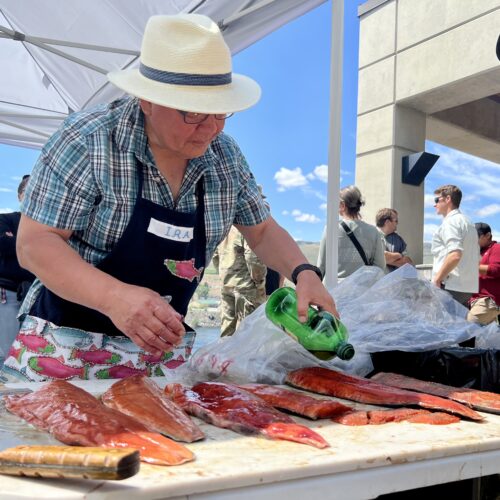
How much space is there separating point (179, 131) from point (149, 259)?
0.44 m

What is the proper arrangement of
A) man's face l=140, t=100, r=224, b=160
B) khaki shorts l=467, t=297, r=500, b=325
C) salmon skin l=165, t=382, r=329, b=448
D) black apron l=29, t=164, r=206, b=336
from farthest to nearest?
khaki shorts l=467, t=297, r=500, b=325, black apron l=29, t=164, r=206, b=336, man's face l=140, t=100, r=224, b=160, salmon skin l=165, t=382, r=329, b=448

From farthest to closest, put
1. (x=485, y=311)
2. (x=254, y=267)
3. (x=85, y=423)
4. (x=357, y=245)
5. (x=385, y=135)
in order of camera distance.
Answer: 1. (x=385, y=135)
2. (x=485, y=311)
3. (x=254, y=267)
4. (x=357, y=245)
5. (x=85, y=423)

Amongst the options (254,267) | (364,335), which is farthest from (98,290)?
(254,267)

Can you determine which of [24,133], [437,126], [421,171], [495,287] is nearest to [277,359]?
[495,287]

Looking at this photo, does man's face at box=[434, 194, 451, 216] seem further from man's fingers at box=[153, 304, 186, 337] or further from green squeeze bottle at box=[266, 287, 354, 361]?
man's fingers at box=[153, 304, 186, 337]

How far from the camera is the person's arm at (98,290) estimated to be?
1437 millimetres

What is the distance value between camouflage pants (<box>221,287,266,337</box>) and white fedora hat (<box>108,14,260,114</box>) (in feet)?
12.4

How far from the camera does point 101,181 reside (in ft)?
5.79

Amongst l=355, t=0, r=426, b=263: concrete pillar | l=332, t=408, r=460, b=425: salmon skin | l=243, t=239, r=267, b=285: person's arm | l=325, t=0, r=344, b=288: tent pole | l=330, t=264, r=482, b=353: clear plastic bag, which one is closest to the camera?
l=332, t=408, r=460, b=425: salmon skin

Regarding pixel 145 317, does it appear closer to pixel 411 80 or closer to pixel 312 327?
pixel 312 327

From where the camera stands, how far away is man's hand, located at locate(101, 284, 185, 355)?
143cm

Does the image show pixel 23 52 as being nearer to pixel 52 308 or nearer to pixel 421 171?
pixel 52 308

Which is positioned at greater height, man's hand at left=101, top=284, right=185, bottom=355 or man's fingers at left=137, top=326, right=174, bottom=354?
man's hand at left=101, top=284, right=185, bottom=355

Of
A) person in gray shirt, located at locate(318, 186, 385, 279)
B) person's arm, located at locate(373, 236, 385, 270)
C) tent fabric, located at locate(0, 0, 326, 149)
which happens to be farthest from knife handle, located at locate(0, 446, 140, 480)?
person's arm, located at locate(373, 236, 385, 270)
